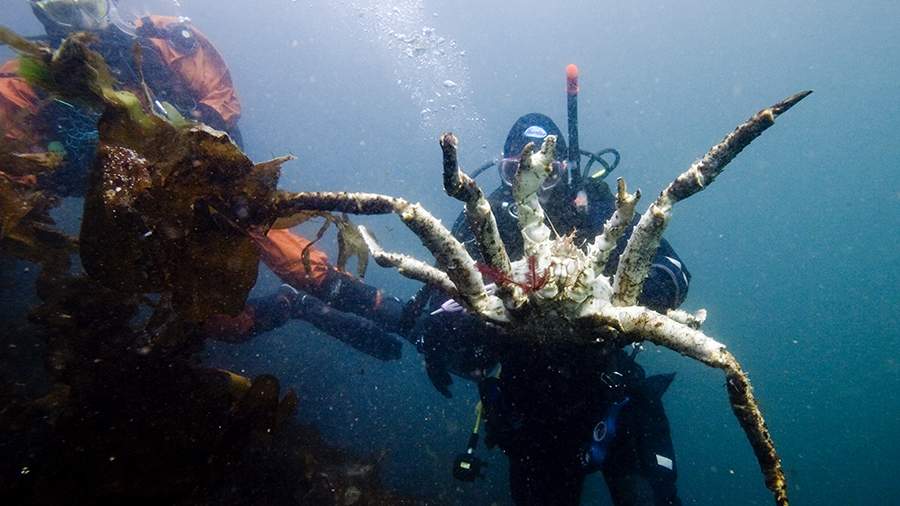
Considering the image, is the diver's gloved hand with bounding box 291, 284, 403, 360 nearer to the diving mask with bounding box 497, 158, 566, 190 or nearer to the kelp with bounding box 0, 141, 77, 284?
the diving mask with bounding box 497, 158, 566, 190

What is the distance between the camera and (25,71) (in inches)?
99.7

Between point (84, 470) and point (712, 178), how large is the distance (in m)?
4.14

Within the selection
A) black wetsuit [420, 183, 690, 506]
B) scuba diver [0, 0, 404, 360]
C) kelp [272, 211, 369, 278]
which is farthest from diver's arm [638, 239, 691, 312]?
scuba diver [0, 0, 404, 360]

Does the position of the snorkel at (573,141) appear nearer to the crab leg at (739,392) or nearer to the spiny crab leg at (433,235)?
the spiny crab leg at (433,235)

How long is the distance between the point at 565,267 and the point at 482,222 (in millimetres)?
467

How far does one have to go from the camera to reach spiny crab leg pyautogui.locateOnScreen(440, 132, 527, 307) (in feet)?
5.95

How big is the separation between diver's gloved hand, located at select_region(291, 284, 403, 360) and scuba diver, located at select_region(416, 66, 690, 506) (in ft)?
9.09

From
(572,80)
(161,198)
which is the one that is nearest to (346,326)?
(572,80)

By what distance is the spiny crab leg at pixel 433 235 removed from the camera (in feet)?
6.47

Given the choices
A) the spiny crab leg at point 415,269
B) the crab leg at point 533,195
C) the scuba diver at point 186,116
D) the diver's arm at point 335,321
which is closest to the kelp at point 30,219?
the scuba diver at point 186,116

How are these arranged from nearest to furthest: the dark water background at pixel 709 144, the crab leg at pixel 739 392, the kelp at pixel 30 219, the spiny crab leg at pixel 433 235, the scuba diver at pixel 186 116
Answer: the crab leg at pixel 739 392, the spiny crab leg at pixel 433 235, the kelp at pixel 30 219, the scuba diver at pixel 186 116, the dark water background at pixel 709 144

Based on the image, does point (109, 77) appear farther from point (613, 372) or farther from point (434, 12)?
point (434, 12)

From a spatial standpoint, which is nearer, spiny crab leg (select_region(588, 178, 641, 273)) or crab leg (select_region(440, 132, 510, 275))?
crab leg (select_region(440, 132, 510, 275))

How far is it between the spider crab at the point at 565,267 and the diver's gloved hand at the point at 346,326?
5.69m
